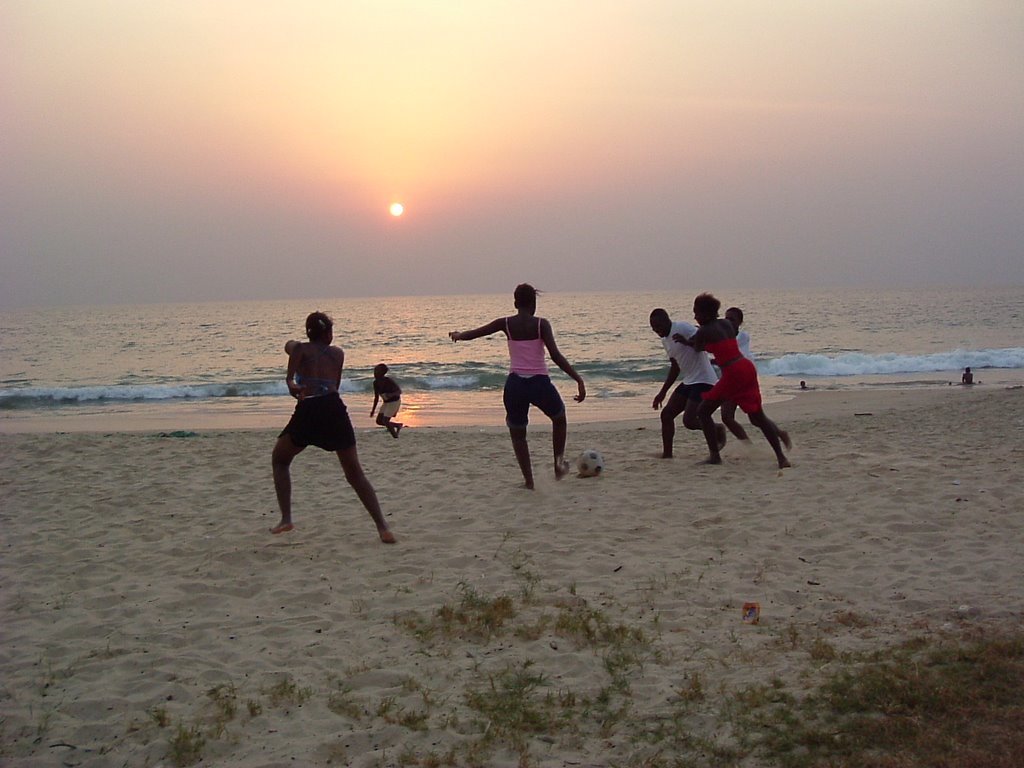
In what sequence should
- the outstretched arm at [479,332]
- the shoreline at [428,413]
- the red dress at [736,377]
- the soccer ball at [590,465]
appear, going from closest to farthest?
the outstretched arm at [479,332] → the red dress at [736,377] → the soccer ball at [590,465] → the shoreline at [428,413]

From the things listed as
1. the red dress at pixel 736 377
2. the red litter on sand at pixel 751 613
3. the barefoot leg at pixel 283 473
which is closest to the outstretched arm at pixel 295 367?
the barefoot leg at pixel 283 473

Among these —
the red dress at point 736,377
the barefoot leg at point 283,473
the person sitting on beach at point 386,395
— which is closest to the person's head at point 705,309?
the red dress at point 736,377

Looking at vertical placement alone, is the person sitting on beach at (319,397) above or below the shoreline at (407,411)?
above

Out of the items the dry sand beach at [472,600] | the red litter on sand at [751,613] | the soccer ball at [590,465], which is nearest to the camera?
the dry sand beach at [472,600]

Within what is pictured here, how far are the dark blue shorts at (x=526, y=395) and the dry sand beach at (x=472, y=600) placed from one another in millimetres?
756

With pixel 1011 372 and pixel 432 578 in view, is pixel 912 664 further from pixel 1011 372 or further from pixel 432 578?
pixel 1011 372

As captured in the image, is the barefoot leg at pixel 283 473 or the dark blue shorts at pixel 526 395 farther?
the dark blue shorts at pixel 526 395

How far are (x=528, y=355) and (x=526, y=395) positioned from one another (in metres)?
0.34

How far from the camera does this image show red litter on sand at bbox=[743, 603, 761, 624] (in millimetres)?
4285

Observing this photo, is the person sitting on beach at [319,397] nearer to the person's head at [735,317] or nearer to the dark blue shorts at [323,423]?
the dark blue shorts at [323,423]

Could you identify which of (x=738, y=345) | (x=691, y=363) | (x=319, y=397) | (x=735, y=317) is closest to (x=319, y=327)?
(x=319, y=397)

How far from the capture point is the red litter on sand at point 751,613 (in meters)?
4.29

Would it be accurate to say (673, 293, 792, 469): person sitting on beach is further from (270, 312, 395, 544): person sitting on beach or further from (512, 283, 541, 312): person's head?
(270, 312, 395, 544): person sitting on beach

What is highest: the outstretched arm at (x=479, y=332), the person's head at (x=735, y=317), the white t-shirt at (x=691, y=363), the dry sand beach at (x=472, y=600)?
the person's head at (x=735, y=317)
